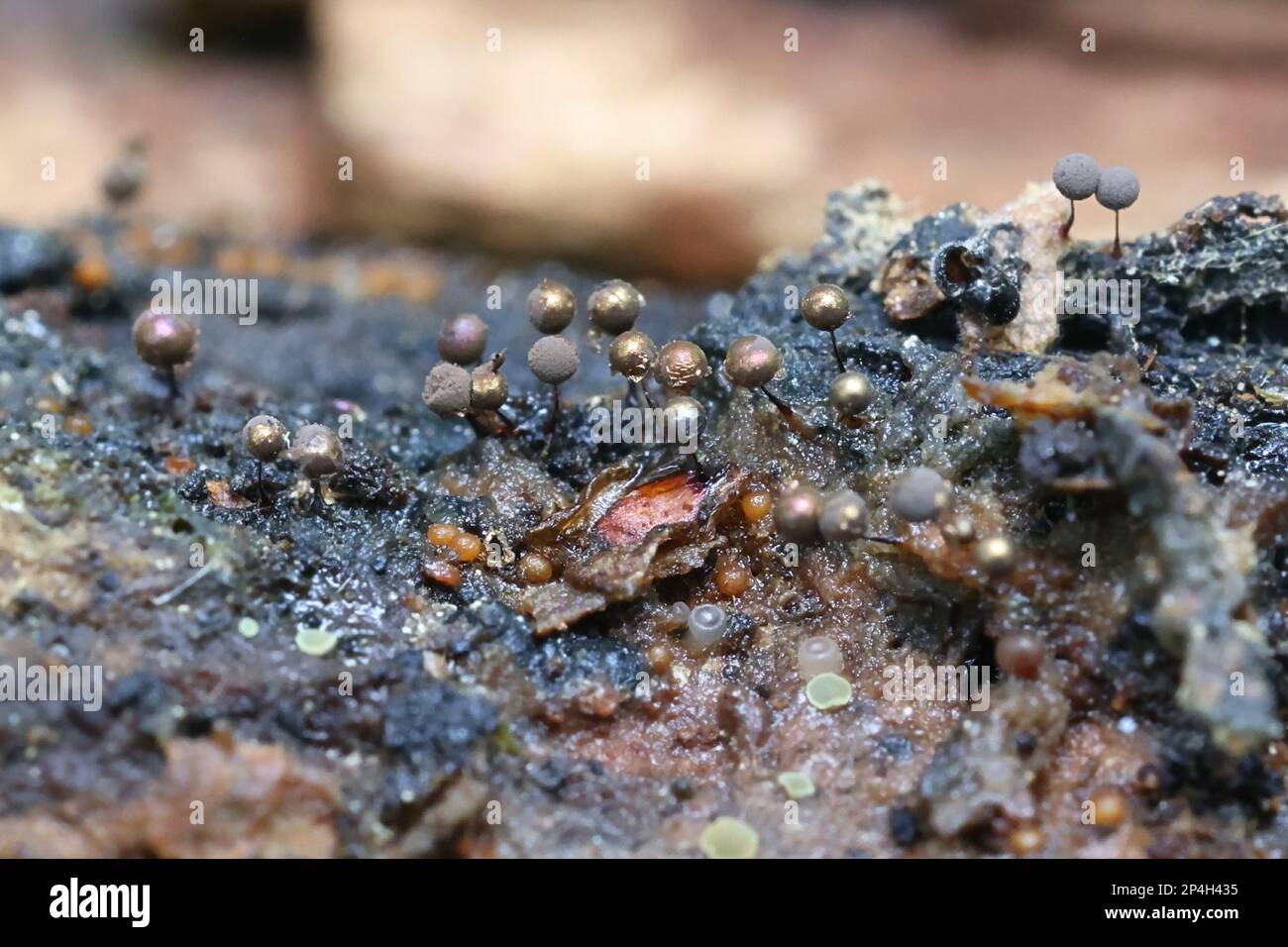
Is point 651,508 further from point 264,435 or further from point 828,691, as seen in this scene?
point 264,435

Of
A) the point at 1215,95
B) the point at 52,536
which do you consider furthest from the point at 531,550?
the point at 1215,95

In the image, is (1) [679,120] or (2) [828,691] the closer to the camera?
(2) [828,691]

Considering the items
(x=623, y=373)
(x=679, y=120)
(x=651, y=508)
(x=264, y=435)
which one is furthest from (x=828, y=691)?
(x=679, y=120)

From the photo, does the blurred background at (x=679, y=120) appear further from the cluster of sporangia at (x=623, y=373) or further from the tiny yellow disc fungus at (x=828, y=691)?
the tiny yellow disc fungus at (x=828, y=691)

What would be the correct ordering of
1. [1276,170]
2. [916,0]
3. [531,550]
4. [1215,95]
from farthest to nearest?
[916,0] < [1215,95] < [1276,170] < [531,550]

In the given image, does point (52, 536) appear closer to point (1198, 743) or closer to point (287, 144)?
point (1198, 743)

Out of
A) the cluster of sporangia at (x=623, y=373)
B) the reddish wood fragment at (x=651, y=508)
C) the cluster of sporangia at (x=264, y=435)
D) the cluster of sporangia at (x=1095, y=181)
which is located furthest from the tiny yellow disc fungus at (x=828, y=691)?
the cluster of sporangia at (x=1095, y=181)
